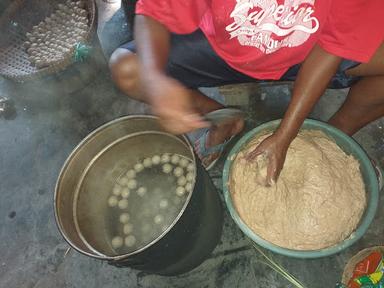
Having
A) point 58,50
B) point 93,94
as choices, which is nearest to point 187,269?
point 93,94

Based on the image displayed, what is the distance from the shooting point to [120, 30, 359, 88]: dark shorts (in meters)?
1.53

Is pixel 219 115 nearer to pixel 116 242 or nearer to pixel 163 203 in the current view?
pixel 163 203

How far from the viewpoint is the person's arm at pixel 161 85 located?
1.10 m

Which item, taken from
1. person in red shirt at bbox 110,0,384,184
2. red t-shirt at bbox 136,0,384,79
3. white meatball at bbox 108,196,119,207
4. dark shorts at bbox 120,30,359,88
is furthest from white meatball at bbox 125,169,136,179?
red t-shirt at bbox 136,0,384,79

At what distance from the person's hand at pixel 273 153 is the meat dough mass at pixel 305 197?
38mm

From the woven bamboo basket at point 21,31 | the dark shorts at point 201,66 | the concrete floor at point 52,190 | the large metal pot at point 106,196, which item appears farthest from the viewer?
the woven bamboo basket at point 21,31

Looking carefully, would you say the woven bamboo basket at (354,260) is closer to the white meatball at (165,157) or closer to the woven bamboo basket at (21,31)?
the white meatball at (165,157)

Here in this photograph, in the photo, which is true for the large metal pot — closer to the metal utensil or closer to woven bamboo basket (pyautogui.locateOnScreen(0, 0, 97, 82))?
the metal utensil

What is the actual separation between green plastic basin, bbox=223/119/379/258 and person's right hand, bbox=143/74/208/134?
0.48 m

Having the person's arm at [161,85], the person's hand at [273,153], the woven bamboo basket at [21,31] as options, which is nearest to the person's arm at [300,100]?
the person's hand at [273,153]

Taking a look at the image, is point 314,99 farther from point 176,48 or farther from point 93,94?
point 93,94

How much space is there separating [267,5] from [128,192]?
109 centimetres

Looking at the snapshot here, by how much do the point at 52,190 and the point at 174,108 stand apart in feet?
4.02

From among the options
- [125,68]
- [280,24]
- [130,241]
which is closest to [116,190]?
[130,241]
